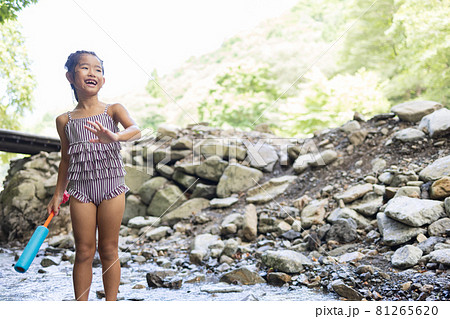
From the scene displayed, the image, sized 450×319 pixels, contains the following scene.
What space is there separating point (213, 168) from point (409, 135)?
7.18ft

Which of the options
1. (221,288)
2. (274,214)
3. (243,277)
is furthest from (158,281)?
(274,214)

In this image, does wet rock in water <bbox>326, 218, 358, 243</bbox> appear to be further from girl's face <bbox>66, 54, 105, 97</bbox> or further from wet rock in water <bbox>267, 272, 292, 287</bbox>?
girl's face <bbox>66, 54, 105, 97</bbox>

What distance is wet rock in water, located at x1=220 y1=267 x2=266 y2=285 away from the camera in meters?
2.57

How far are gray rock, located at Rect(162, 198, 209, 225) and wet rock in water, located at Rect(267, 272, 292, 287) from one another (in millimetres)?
2034

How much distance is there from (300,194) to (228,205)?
0.79 m

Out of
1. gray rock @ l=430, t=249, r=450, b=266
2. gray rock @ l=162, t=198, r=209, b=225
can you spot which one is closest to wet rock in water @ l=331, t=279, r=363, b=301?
gray rock @ l=430, t=249, r=450, b=266

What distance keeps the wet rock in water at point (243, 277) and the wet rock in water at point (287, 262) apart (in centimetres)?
16

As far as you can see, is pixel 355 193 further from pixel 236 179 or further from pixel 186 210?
pixel 186 210

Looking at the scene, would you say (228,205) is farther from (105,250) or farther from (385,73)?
(385,73)

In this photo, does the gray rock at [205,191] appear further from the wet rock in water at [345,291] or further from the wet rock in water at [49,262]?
the wet rock in water at [345,291]

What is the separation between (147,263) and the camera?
348 centimetres

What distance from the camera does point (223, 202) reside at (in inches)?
173

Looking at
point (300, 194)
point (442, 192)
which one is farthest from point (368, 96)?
point (442, 192)

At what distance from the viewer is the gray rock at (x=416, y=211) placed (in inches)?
103
